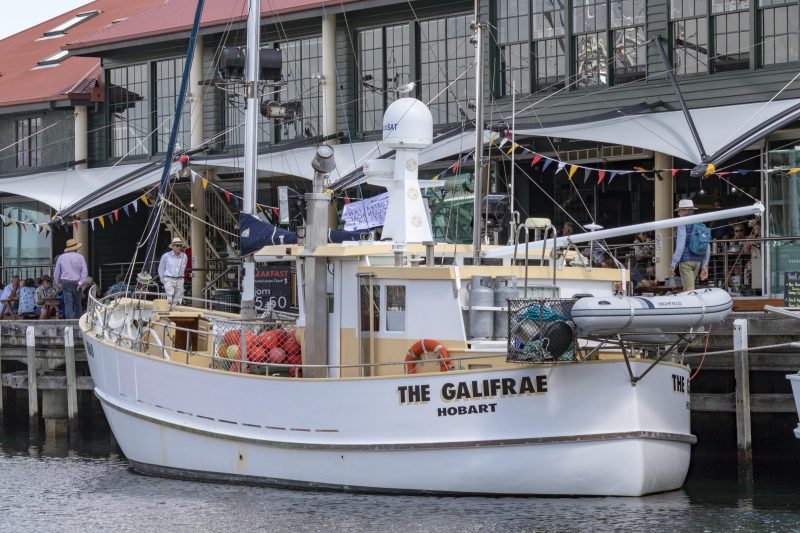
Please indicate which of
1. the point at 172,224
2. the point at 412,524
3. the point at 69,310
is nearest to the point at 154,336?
the point at 412,524

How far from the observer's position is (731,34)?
22703 millimetres

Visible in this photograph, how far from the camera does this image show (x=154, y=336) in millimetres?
18516

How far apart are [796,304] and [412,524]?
7208 millimetres

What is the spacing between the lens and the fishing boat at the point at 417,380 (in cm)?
1449

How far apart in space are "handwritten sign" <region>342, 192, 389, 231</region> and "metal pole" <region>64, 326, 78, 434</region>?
6.48m

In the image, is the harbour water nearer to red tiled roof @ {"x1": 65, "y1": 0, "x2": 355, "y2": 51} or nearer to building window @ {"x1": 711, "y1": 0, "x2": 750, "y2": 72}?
building window @ {"x1": 711, "y1": 0, "x2": 750, "y2": 72}

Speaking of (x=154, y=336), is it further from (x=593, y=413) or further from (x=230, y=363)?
(x=593, y=413)

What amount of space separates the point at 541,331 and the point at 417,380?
5.17 feet

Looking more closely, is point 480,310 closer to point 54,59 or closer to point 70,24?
point 54,59

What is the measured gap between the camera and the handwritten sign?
730 inches

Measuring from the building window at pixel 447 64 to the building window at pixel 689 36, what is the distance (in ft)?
14.6

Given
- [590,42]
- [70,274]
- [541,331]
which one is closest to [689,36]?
[590,42]

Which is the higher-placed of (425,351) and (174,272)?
(174,272)

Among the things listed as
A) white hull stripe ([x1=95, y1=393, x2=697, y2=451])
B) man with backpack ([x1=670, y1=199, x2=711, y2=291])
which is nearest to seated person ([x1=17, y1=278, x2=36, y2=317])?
white hull stripe ([x1=95, y1=393, x2=697, y2=451])
